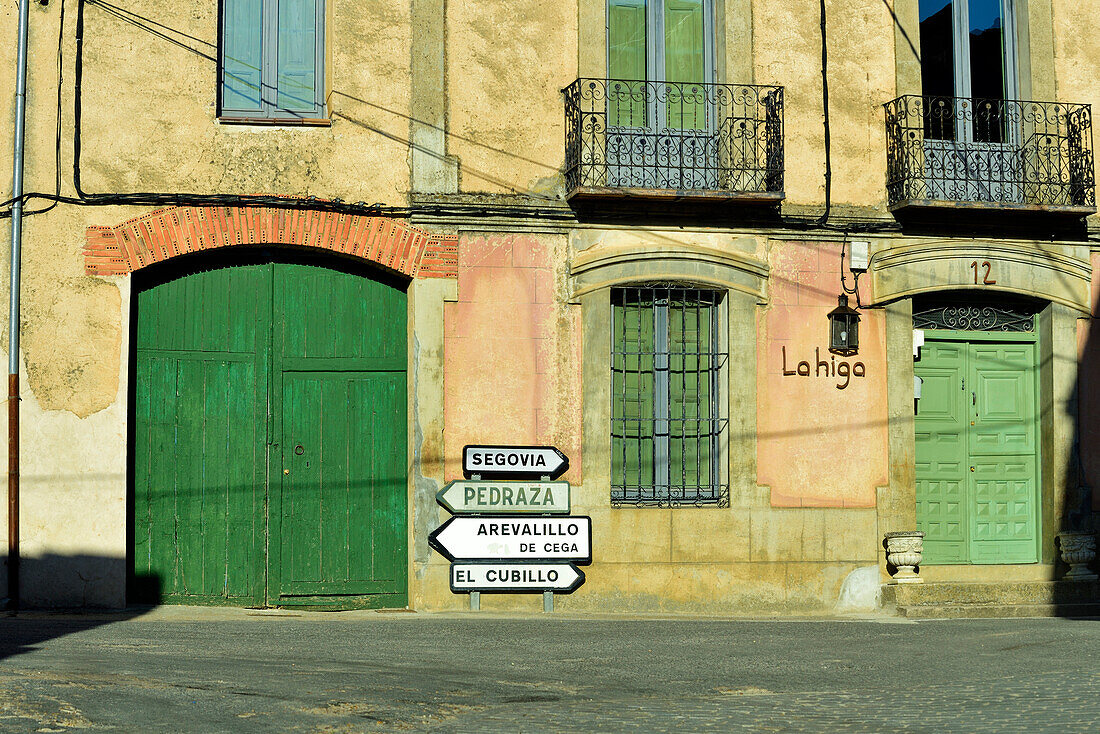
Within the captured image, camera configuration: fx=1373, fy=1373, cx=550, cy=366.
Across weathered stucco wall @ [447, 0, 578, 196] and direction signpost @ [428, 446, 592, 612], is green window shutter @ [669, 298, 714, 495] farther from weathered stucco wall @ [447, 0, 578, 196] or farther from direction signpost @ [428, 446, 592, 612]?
weathered stucco wall @ [447, 0, 578, 196]

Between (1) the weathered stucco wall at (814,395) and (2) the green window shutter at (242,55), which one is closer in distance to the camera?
(2) the green window shutter at (242,55)

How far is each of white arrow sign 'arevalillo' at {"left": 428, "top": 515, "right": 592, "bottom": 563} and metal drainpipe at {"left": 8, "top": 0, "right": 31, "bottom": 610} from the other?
3.50m

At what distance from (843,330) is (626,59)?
3.31 metres

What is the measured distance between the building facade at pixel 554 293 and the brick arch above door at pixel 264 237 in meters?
0.03

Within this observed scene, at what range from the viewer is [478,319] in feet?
41.0

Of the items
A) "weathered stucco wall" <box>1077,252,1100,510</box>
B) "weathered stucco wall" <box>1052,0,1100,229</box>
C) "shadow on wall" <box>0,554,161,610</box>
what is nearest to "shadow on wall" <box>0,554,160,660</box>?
"shadow on wall" <box>0,554,161,610</box>

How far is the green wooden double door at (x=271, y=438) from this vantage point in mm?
12156

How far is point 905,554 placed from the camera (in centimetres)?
1283

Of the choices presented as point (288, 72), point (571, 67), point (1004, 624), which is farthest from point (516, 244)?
point (1004, 624)

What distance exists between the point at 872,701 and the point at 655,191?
6.01m

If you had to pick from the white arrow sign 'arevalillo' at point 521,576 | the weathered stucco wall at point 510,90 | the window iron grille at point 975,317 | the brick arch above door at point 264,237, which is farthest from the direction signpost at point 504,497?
the window iron grille at point 975,317

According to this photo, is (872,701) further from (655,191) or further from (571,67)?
(571,67)

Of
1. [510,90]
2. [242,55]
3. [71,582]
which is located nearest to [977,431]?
[510,90]

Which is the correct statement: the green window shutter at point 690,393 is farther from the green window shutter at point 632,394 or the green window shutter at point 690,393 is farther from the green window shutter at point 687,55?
the green window shutter at point 687,55
